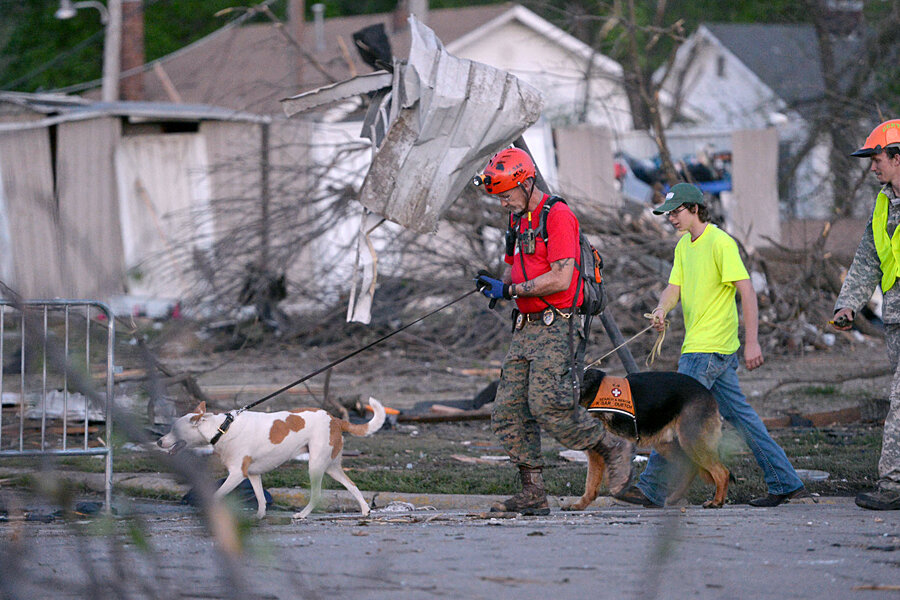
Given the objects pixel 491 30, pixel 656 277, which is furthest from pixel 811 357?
pixel 491 30

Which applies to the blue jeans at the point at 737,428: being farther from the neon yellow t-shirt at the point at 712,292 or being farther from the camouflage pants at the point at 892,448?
the camouflage pants at the point at 892,448

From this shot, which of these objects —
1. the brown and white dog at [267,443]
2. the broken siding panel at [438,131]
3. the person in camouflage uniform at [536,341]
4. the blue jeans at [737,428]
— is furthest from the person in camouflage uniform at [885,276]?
the brown and white dog at [267,443]

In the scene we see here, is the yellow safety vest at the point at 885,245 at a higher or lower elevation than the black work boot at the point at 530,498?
higher

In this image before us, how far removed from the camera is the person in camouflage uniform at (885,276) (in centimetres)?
566

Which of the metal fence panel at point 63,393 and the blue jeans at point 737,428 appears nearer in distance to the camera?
the metal fence panel at point 63,393

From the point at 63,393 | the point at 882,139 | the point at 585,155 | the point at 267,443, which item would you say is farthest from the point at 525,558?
the point at 585,155

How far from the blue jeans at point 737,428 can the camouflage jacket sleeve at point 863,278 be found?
73 cm

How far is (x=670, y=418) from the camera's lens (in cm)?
590

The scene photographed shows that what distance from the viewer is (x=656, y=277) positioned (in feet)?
38.7

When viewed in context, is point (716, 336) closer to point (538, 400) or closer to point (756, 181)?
point (538, 400)

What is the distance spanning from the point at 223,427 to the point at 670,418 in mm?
2519

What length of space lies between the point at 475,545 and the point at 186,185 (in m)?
16.2

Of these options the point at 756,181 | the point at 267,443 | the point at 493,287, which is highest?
the point at 493,287

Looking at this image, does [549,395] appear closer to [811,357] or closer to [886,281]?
[886,281]
